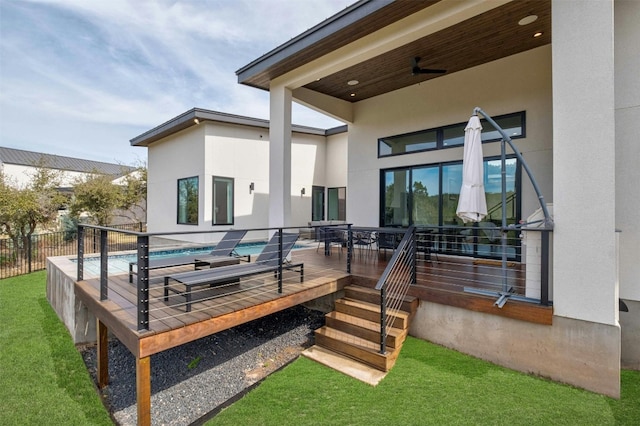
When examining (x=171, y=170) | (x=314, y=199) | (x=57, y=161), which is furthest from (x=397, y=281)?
(x=57, y=161)

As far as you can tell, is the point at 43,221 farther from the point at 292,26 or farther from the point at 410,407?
the point at 410,407

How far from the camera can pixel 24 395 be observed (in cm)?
352

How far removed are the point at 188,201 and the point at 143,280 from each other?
31.7 feet

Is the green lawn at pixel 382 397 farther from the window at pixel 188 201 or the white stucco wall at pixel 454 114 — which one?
the window at pixel 188 201

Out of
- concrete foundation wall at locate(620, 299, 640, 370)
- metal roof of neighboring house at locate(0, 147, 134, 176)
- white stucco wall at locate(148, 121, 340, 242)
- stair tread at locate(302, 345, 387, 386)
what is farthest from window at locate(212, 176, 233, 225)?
metal roof of neighboring house at locate(0, 147, 134, 176)

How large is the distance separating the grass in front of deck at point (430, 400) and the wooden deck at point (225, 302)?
30.3 inches

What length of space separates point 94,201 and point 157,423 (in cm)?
1411

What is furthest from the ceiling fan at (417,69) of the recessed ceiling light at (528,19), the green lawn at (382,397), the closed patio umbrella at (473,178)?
the green lawn at (382,397)

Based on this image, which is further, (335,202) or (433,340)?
(335,202)

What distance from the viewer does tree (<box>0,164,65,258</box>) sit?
9344 mm

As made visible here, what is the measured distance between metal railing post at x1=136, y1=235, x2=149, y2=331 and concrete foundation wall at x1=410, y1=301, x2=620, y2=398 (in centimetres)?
362

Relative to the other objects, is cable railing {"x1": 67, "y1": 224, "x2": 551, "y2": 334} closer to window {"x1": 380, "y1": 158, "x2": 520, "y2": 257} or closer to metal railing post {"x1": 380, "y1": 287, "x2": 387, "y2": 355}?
metal railing post {"x1": 380, "y1": 287, "x2": 387, "y2": 355}

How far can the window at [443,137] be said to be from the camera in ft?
21.1

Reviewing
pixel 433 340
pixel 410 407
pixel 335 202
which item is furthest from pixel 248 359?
pixel 335 202
